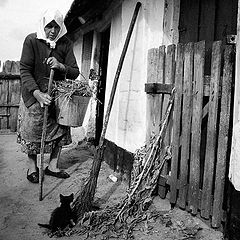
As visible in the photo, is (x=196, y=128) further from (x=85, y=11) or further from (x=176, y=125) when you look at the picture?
(x=85, y=11)

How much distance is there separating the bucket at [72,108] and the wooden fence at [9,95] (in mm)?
6340

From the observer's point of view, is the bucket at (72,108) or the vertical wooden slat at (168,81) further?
the bucket at (72,108)

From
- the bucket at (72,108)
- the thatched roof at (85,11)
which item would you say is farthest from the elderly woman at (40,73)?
the thatched roof at (85,11)

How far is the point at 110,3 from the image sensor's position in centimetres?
519

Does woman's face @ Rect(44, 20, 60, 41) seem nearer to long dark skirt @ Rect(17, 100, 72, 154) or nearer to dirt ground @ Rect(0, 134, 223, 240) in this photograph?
long dark skirt @ Rect(17, 100, 72, 154)

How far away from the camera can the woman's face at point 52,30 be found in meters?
3.83

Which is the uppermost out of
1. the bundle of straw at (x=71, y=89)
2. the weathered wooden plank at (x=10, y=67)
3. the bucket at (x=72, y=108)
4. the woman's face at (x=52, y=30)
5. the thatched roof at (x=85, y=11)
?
the thatched roof at (x=85, y=11)

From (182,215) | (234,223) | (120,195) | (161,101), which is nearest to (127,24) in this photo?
(161,101)

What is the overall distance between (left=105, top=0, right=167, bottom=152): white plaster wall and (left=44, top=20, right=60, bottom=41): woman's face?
999 millimetres

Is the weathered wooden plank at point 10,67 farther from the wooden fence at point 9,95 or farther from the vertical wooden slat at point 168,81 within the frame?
the vertical wooden slat at point 168,81

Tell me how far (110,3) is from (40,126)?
256cm

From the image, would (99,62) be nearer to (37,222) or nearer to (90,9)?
(90,9)

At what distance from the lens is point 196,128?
2.84 m

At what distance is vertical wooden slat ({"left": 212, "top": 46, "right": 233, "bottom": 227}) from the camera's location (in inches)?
98.7
